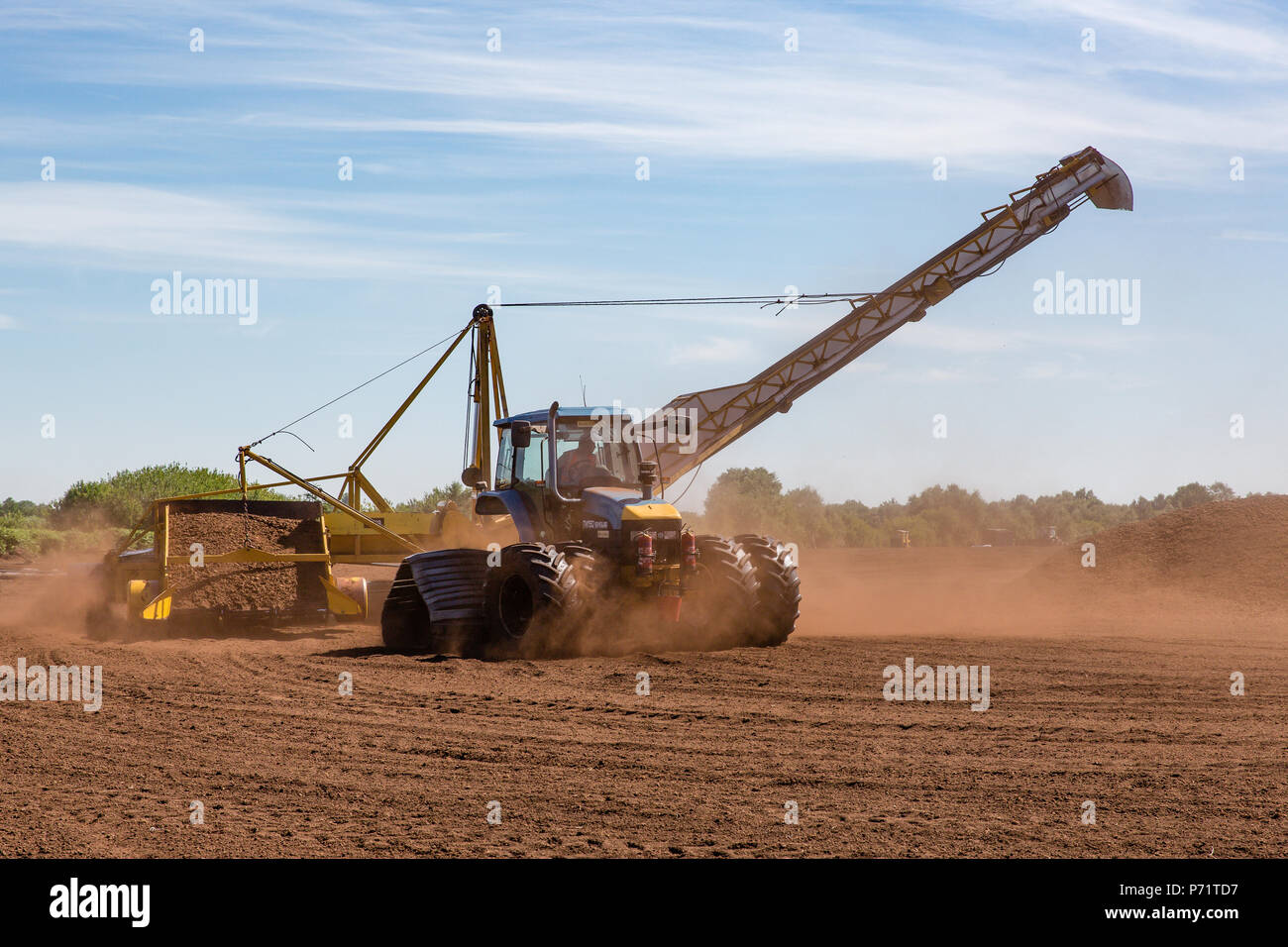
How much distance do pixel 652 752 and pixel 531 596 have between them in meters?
5.39

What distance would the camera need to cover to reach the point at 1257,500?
1087 inches

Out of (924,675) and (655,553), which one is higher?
(655,553)

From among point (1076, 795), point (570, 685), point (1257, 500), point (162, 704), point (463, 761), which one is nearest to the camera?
point (1076, 795)

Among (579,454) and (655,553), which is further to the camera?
(579,454)

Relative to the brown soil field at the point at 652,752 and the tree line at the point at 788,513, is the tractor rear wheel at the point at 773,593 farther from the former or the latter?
the tree line at the point at 788,513

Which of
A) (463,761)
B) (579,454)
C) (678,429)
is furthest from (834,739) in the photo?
(678,429)

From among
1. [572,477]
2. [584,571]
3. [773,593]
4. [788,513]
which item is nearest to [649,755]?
[584,571]

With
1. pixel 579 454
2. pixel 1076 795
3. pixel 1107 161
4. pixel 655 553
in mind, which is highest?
pixel 1107 161

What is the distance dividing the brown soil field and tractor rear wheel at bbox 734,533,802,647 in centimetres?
62

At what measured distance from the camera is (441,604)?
→ 15.0 m

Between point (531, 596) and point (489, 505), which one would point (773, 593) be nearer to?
point (531, 596)

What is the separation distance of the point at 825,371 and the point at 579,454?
8808 mm

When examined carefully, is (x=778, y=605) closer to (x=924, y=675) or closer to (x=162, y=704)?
(x=924, y=675)

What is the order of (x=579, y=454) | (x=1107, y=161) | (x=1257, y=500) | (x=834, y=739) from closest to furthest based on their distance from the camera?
(x=834, y=739)
(x=579, y=454)
(x=1107, y=161)
(x=1257, y=500)
